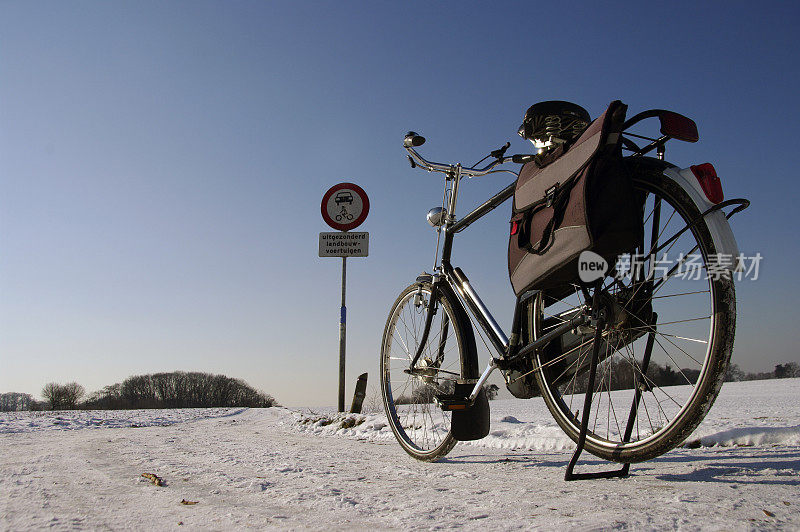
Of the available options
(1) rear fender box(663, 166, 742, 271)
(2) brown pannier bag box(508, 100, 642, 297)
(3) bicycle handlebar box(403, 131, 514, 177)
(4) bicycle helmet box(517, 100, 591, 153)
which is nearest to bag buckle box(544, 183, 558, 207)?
(2) brown pannier bag box(508, 100, 642, 297)

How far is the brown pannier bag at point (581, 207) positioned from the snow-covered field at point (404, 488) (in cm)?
87

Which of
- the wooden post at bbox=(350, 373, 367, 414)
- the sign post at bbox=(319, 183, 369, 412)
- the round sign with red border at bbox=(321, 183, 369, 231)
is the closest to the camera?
the wooden post at bbox=(350, 373, 367, 414)

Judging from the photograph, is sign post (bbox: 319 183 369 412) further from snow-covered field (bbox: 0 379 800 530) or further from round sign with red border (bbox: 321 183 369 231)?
snow-covered field (bbox: 0 379 800 530)

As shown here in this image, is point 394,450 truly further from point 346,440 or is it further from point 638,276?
point 638,276

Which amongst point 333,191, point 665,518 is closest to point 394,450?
point 665,518

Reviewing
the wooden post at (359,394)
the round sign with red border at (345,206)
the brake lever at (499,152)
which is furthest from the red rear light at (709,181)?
the round sign with red border at (345,206)

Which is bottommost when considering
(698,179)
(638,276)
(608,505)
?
(608,505)

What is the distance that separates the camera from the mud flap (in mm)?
2691

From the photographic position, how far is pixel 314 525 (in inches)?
56.9

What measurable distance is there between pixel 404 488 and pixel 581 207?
1323 millimetres

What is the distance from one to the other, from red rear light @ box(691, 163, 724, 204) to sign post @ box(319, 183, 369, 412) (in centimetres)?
582

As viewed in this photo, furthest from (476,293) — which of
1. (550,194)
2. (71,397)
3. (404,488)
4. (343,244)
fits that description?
(71,397)

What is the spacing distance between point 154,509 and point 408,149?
251 cm

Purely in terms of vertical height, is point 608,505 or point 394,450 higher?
point 608,505
